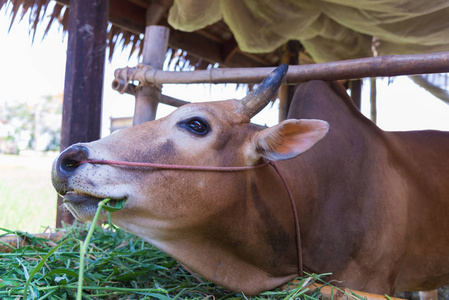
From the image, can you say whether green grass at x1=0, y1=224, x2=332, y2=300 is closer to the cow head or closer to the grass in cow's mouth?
the grass in cow's mouth

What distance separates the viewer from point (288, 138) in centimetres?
183

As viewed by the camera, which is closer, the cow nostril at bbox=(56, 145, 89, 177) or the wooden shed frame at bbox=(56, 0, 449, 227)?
the cow nostril at bbox=(56, 145, 89, 177)

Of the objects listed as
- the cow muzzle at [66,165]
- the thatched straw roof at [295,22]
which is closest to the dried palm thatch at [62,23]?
the thatched straw roof at [295,22]

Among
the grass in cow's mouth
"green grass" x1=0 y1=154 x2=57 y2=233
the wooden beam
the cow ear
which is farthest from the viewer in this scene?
"green grass" x1=0 y1=154 x2=57 y2=233

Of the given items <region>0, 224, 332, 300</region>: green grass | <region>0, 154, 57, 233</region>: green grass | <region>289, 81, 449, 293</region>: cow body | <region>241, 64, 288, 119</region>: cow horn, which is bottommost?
<region>0, 154, 57, 233</region>: green grass

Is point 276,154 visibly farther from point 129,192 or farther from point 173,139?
point 129,192

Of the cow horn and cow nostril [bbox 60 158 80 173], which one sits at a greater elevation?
the cow horn

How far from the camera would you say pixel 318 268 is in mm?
2121

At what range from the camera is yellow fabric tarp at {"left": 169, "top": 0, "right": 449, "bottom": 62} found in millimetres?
3021

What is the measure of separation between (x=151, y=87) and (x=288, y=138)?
1532 millimetres

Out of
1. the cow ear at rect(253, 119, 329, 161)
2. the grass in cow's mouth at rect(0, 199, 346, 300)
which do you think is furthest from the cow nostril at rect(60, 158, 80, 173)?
the cow ear at rect(253, 119, 329, 161)

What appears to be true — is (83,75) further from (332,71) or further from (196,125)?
(332,71)

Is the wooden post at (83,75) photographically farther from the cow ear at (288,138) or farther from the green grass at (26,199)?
the cow ear at (288,138)

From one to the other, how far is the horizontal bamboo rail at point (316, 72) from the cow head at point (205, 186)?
0.67 meters
